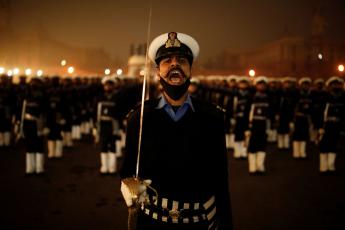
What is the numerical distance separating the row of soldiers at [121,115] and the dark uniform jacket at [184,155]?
649cm

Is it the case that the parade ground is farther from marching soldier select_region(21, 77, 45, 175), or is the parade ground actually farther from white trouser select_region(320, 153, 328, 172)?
marching soldier select_region(21, 77, 45, 175)

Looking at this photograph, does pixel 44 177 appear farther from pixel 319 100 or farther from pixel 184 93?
pixel 319 100

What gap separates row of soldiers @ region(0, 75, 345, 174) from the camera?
29.6ft

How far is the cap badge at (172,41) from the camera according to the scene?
2734 mm

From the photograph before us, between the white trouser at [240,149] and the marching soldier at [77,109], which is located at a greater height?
the marching soldier at [77,109]

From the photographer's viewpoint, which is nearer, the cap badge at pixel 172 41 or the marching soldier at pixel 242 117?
the cap badge at pixel 172 41

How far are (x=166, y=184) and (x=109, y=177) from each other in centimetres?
700

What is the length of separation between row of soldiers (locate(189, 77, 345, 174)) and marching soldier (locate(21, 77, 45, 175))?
5.56 metres

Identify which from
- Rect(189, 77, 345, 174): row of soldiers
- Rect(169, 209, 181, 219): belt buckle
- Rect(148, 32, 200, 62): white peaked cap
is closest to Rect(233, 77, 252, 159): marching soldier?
Rect(189, 77, 345, 174): row of soldiers

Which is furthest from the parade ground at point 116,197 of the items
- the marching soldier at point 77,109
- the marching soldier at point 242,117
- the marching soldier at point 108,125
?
the marching soldier at point 77,109

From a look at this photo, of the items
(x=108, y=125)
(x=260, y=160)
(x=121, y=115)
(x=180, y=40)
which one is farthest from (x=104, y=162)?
(x=180, y=40)

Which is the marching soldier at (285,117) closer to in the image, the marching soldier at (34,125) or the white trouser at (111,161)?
the white trouser at (111,161)

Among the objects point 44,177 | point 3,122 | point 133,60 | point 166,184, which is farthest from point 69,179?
point 133,60

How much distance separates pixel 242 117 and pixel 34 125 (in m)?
6.13
